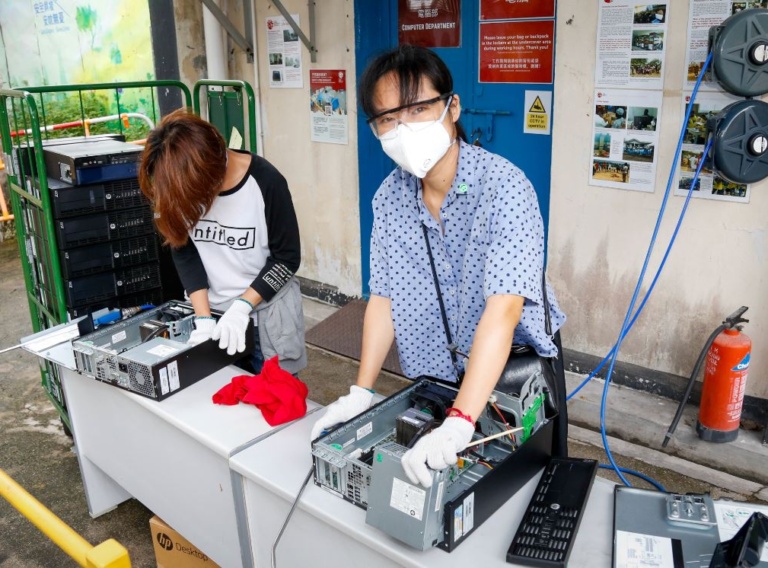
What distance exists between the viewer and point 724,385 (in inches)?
128

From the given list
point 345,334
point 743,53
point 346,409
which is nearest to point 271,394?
point 346,409

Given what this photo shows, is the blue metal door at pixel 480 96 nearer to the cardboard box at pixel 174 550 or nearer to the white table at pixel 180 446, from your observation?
the white table at pixel 180 446

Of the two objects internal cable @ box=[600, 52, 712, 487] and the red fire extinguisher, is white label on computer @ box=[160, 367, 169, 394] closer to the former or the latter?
internal cable @ box=[600, 52, 712, 487]

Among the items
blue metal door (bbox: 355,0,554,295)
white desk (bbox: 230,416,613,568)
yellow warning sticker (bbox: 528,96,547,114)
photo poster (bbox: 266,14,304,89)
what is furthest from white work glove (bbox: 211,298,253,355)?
photo poster (bbox: 266,14,304,89)

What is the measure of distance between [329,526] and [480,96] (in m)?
3.04

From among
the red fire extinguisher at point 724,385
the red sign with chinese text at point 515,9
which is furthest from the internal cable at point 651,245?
the red sign with chinese text at point 515,9

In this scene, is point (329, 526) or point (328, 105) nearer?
point (329, 526)

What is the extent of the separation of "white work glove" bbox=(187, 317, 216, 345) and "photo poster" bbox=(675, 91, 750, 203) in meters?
2.26

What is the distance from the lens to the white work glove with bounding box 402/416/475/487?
141 centimetres

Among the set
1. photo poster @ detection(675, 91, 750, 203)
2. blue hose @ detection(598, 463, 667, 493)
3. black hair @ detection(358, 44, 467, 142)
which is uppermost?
black hair @ detection(358, 44, 467, 142)

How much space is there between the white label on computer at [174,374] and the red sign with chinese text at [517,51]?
257 centimetres

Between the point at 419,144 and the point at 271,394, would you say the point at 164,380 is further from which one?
the point at 419,144

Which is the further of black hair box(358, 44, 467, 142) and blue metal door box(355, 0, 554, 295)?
blue metal door box(355, 0, 554, 295)

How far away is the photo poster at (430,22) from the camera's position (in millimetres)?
4184
